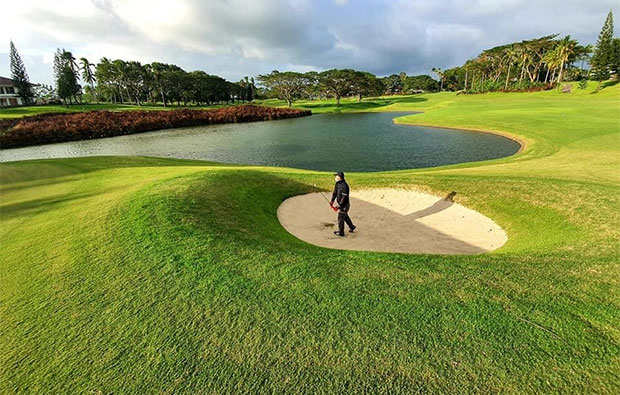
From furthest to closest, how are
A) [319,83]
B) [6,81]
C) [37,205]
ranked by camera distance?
1. [319,83]
2. [6,81]
3. [37,205]

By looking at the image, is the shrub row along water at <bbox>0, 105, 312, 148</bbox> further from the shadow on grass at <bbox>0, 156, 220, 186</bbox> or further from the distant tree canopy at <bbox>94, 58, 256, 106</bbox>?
the shadow on grass at <bbox>0, 156, 220, 186</bbox>

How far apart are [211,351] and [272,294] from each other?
4.56ft

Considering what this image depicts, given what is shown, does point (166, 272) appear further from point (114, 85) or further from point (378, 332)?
point (114, 85)

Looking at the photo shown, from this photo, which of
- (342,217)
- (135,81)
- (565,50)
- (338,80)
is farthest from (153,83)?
(565,50)

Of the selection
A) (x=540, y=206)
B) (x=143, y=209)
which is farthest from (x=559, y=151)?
(x=143, y=209)

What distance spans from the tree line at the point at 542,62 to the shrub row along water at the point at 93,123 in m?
81.8

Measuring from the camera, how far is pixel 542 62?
9444 cm

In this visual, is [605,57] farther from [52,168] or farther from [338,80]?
[52,168]

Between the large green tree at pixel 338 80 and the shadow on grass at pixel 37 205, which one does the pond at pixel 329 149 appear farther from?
the large green tree at pixel 338 80

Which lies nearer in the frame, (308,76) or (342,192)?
(342,192)

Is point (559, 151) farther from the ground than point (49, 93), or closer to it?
closer to it

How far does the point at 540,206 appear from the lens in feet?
34.5

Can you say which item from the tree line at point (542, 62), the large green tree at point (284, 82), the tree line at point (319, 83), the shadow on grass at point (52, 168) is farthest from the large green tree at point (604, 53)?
the shadow on grass at point (52, 168)

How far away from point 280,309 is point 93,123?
65.0 meters
